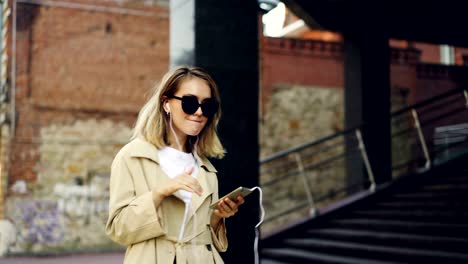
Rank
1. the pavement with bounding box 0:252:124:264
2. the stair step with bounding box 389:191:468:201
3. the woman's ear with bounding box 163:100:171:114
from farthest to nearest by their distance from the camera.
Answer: the pavement with bounding box 0:252:124:264 → the stair step with bounding box 389:191:468:201 → the woman's ear with bounding box 163:100:171:114

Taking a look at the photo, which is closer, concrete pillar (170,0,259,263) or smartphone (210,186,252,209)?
smartphone (210,186,252,209)

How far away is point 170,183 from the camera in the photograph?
1783 mm

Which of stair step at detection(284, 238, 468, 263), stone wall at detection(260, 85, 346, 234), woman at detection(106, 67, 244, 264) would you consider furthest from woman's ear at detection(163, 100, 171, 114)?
stone wall at detection(260, 85, 346, 234)

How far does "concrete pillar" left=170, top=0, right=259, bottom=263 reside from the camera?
14.8 ft

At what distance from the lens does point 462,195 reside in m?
7.53

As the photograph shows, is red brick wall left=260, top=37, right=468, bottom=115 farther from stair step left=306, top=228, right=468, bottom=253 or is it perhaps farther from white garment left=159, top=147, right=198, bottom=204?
white garment left=159, top=147, right=198, bottom=204

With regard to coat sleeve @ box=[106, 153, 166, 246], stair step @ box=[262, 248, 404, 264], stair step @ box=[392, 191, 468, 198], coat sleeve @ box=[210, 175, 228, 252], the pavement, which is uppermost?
coat sleeve @ box=[106, 153, 166, 246]

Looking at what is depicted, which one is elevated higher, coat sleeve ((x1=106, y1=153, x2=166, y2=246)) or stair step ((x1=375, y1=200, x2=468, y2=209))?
coat sleeve ((x1=106, y1=153, x2=166, y2=246))

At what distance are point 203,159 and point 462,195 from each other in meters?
6.24

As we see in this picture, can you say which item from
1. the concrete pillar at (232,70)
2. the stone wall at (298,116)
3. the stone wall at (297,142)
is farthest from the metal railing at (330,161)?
the concrete pillar at (232,70)

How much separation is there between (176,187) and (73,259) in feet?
31.7

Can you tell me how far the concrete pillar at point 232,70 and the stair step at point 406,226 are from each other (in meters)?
2.75

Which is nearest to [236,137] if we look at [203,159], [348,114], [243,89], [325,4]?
[243,89]

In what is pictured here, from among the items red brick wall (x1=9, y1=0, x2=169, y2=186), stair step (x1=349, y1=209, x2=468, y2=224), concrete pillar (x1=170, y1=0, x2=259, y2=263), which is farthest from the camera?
red brick wall (x1=9, y1=0, x2=169, y2=186)
